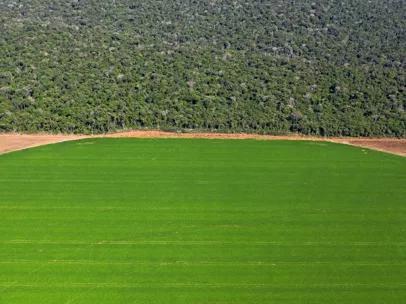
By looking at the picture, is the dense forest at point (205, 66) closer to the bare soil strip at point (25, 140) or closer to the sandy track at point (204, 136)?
the sandy track at point (204, 136)

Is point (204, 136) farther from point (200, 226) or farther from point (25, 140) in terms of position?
point (200, 226)

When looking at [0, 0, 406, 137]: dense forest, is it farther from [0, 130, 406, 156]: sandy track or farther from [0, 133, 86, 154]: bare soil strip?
[0, 133, 86, 154]: bare soil strip

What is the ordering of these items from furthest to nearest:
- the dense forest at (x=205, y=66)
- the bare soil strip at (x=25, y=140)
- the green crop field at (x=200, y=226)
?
the dense forest at (x=205, y=66) < the bare soil strip at (x=25, y=140) < the green crop field at (x=200, y=226)

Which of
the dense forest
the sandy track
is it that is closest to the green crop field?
the sandy track

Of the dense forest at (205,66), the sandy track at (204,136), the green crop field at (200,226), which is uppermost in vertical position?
the green crop field at (200,226)

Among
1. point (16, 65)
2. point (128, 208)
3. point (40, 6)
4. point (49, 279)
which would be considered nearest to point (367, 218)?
point (128, 208)

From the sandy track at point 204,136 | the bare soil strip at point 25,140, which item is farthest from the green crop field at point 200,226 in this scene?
the sandy track at point 204,136

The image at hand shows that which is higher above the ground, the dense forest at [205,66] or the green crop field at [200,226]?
the green crop field at [200,226]

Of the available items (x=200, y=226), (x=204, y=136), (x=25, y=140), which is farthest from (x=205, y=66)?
(x=200, y=226)
